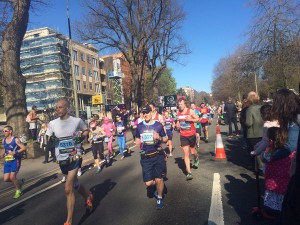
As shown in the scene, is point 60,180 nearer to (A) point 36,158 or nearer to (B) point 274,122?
(A) point 36,158

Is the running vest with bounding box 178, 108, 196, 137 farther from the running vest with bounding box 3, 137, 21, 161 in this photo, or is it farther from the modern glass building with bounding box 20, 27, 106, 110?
the modern glass building with bounding box 20, 27, 106, 110

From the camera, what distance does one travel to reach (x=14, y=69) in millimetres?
14281

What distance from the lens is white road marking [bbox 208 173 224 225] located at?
15.0ft

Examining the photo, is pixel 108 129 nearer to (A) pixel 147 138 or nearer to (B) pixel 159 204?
(A) pixel 147 138

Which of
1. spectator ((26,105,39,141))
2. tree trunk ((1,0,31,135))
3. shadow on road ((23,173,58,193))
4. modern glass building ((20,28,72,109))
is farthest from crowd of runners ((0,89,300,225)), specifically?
modern glass building ((20,28,72,109))

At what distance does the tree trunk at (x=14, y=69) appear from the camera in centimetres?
1409

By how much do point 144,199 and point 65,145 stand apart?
191cm

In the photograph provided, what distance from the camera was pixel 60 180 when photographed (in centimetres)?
902

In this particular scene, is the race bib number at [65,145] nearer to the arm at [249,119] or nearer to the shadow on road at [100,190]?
the shadow on road at [100,190]

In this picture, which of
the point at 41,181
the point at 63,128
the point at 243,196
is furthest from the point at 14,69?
the point at 243,196

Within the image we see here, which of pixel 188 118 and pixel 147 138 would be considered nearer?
pixel 147 138

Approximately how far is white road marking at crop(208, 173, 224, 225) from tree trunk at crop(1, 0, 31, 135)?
35.1 feet

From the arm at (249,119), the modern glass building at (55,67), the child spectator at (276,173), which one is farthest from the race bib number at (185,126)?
the modern glass building at (55,67)

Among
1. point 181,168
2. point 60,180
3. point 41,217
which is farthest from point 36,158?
point 41,217
